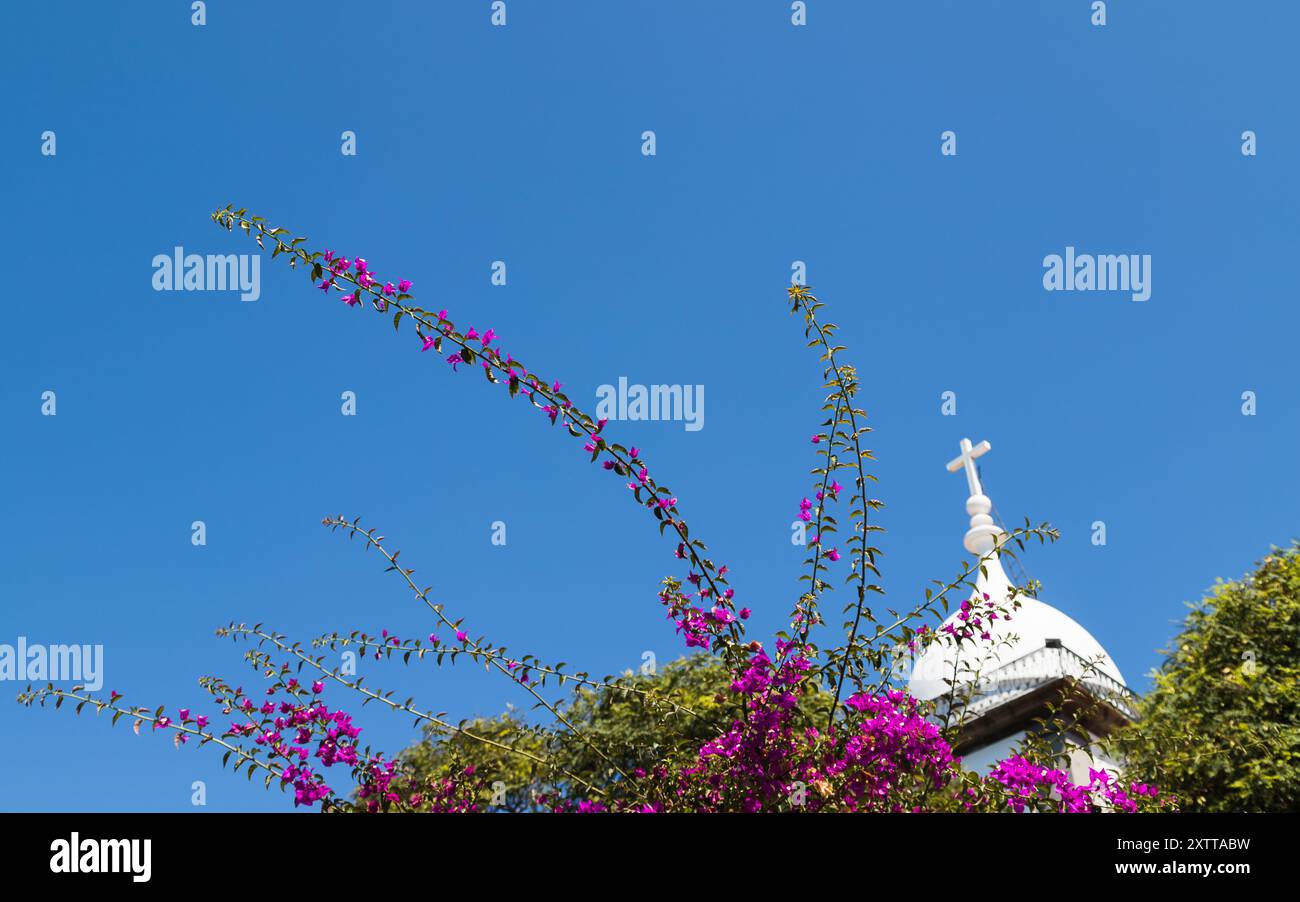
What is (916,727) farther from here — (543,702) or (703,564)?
(543,702)

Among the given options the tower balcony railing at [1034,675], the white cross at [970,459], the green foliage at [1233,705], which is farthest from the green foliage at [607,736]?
the white cross at [970,459]

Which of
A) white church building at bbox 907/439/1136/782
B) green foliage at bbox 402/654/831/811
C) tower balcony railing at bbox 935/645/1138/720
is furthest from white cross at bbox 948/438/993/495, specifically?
green foliage at bbox 402/654/831/811

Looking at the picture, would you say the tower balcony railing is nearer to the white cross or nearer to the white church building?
the white church building

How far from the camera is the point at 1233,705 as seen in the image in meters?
13.8

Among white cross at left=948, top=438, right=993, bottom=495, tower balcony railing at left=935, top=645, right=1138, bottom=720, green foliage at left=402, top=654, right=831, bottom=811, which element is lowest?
green foliage at left=402, top=654, right=831, bottom=811

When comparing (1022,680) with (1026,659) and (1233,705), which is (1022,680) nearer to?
(1026,659)

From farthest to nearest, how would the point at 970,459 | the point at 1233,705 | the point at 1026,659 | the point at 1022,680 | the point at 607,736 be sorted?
1. the point at 970,459
2. the point at 1026,659
3. the point at 1022,680
4. the point at 1233,705
5. the point at 607,736

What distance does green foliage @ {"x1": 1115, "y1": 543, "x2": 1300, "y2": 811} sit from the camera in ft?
41.3

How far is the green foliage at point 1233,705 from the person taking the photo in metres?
12.6

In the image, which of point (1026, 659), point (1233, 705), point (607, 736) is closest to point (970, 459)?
point (1026, 659)

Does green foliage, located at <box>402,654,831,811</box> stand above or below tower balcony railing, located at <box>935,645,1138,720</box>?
below

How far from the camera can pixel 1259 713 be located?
43.8 ft
